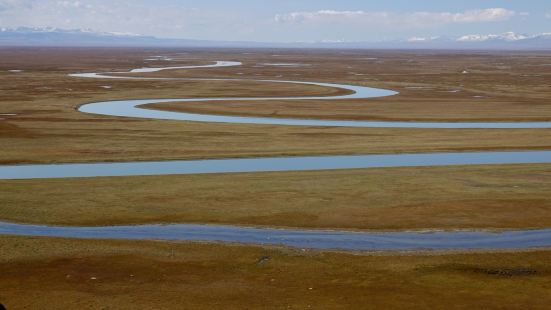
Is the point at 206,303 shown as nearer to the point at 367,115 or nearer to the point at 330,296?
the point at 330,296

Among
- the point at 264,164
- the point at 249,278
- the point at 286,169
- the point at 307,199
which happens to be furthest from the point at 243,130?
the point at 249,278

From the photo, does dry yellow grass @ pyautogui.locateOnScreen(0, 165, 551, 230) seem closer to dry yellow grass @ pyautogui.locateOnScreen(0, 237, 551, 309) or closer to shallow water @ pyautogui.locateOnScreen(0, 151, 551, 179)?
shallow water @ pyautogui.locateOnScreen(0, 151, 551, 179)

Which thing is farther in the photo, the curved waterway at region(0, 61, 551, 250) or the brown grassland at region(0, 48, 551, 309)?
the curved waterway at region(0, 61, 551, 250)

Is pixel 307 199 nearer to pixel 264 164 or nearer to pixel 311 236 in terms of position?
pixel 311 236

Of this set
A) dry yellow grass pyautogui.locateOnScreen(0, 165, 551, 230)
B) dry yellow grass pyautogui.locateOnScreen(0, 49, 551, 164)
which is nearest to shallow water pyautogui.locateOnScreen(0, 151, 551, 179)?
dry yellow grass pyautogui.locateOnScreen(0, 49, 551, 164)

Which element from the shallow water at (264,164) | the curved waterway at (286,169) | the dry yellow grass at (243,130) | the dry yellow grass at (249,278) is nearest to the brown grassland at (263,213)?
the dry yellow grass at (249,278)

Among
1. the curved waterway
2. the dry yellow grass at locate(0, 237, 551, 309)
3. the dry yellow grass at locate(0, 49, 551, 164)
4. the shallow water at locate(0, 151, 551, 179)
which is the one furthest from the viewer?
the dry yellow grass at locate(0, 49, 551, 164)

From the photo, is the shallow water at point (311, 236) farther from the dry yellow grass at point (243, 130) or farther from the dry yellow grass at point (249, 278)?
the dry yellow grass at point (243, 130)

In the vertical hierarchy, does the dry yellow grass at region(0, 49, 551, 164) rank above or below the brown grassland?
below
